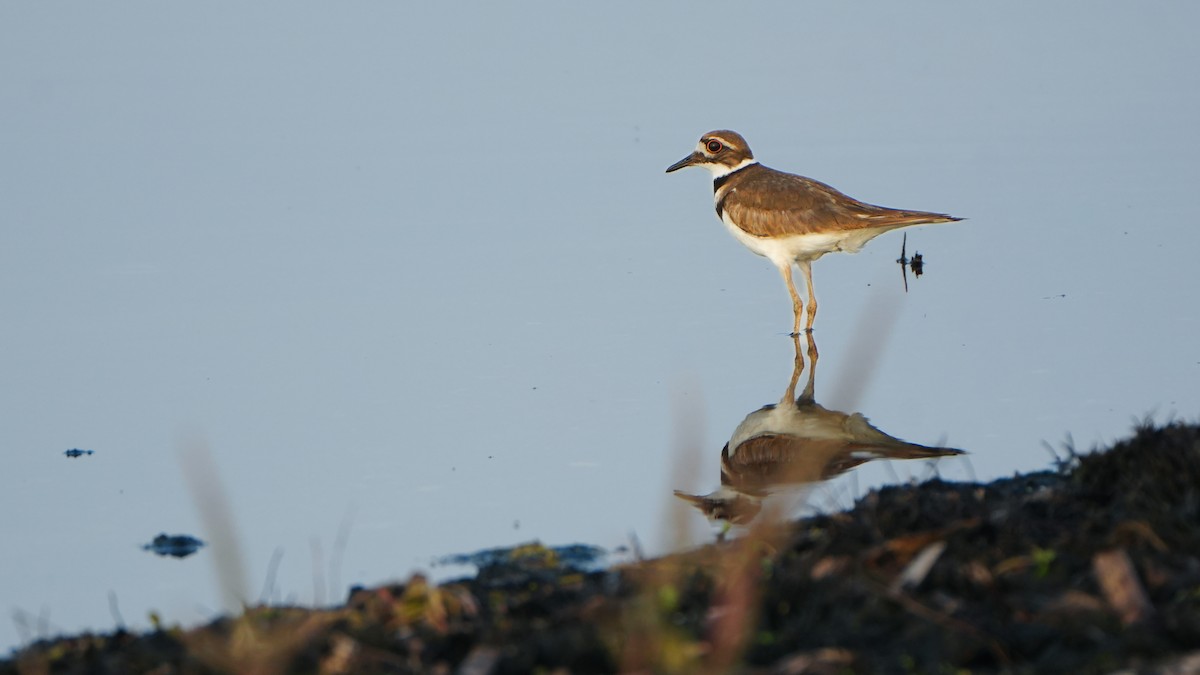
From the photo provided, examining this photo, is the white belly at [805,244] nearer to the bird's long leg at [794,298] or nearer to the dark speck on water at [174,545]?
the bird's long leg at [794,298]

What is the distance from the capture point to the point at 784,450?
736 centimetres

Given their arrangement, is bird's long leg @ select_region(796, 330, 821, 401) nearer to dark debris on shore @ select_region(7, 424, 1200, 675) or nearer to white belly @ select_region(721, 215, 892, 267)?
white belly @ select_region(721, 215, 892, 267)

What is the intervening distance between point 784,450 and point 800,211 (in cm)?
352

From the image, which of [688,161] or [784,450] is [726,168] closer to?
[688,161]

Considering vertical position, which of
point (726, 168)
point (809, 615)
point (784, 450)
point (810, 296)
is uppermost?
point (726, 168)

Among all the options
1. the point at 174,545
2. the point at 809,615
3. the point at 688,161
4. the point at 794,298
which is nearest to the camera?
the point at 809,615

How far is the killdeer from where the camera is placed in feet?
33.5

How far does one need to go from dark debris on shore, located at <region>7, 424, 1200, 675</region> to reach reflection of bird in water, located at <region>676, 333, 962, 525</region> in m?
1.67

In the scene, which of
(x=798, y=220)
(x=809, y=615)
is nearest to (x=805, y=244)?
(x=798, y=220)

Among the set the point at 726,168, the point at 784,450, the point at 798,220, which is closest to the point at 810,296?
the point at 798,220

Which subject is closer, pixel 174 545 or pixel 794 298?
pixel 174 545

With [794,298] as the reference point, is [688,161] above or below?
above

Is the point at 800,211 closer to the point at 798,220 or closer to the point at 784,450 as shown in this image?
the point at 798,220

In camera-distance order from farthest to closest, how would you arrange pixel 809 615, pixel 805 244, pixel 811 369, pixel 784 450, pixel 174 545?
1. pixel 805 244
2. pixel 811 369
3. pixel 784 450
4. pixel 174 545
5. pixel 809 615
